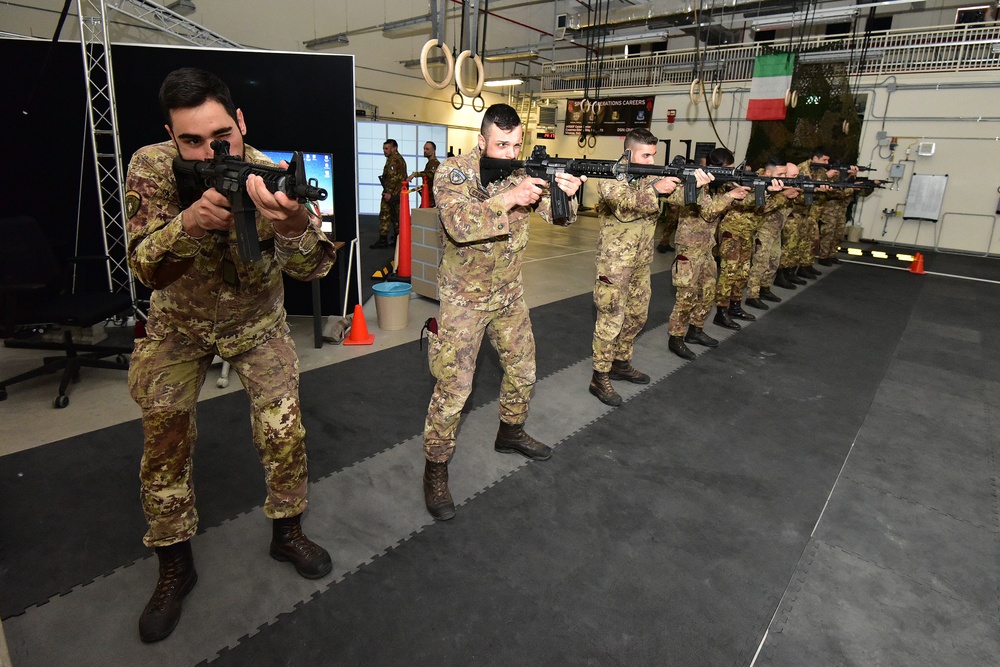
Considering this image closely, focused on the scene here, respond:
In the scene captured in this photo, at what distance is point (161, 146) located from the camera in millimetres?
1777

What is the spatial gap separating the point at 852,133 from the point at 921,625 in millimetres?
13417

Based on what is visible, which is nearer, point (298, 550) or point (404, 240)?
Result: point (298, 550)

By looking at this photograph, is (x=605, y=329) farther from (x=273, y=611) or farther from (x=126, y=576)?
(x=126, y=576)

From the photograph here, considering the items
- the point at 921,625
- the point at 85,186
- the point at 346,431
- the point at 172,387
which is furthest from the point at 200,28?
the point at 921,625

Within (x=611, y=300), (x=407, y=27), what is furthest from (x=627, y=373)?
(x=407, y=27)

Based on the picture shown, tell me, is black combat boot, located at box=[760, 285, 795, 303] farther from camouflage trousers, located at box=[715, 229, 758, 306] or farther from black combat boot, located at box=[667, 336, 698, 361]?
black combat boot, located at box=[667, 336, 698, 361]

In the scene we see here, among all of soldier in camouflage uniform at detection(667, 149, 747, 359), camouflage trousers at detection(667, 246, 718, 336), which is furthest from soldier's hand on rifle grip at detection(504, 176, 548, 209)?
camouflage trousers at detection(667, 246, 718, 336)

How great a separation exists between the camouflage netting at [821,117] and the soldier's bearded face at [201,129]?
13291mm

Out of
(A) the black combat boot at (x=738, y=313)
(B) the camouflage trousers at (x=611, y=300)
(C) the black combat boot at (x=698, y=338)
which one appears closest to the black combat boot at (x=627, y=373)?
(B) the camouflage trousers at (x=611, y=300)

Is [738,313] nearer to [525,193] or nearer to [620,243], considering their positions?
[620,243]

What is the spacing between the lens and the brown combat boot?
7.06 feet

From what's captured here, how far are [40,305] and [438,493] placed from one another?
3.29 meters

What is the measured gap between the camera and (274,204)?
1.44 meters

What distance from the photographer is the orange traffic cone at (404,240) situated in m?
7.06
